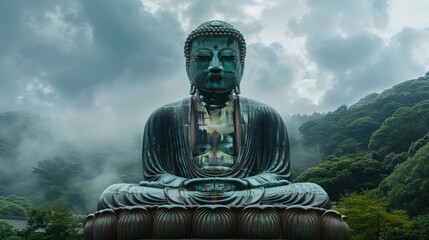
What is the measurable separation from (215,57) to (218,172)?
4.52 ft

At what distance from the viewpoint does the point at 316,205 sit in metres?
5.10

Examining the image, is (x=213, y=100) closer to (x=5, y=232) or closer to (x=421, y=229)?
(x=421, y=229)

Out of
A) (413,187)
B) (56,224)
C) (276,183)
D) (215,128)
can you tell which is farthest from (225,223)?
(413,187)

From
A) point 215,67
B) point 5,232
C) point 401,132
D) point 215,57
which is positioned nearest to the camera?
point 215,67

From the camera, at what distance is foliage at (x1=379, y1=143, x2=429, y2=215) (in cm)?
2219

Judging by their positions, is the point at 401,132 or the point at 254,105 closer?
the point at 254,105

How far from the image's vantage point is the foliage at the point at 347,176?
97.7ft

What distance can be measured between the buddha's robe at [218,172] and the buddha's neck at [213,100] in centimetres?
12

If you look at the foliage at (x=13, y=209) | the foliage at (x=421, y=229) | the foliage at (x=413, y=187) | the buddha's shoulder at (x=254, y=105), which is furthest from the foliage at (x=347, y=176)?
the buddha's shoulder at (x=254, y=105)

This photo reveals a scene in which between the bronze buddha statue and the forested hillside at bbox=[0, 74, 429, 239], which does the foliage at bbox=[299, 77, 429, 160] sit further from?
the bronze buddha statue

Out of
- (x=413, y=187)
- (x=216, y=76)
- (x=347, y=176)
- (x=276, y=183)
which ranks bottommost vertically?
(x=276, y=183)

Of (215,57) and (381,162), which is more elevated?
(381,162)

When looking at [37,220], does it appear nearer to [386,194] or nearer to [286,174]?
[386,194]

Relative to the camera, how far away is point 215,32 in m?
6.53
